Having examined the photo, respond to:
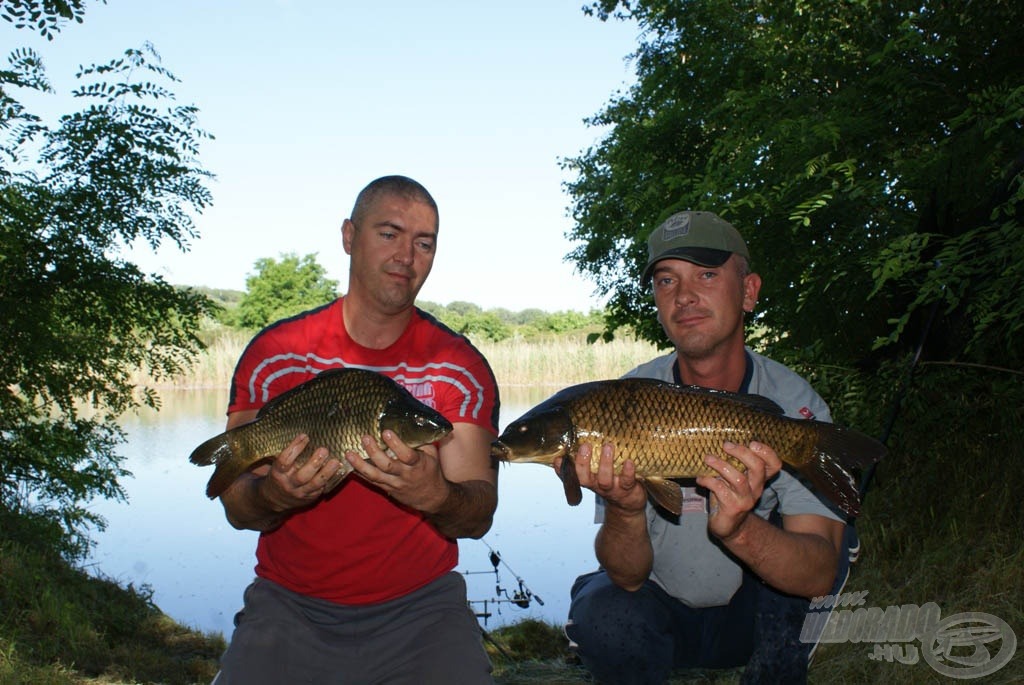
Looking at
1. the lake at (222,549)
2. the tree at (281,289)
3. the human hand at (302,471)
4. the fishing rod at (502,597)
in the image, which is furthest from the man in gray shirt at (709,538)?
the tree at (281,289)

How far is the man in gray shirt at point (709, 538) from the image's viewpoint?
6.84ft

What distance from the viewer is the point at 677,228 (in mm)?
2498

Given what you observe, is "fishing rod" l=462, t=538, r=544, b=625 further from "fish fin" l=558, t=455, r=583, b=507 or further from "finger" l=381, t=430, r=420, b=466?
"finger" l=381, t=430, r=420, b=466

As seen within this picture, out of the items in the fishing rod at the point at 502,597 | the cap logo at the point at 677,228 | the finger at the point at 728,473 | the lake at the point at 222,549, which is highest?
the cap logo at the point at 677,228

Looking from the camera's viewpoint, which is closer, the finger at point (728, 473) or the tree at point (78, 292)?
the finger at point (728, 473)

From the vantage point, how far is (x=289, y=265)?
36500 millimetres

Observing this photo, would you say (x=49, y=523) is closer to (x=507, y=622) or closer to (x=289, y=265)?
(x=507, y=622)

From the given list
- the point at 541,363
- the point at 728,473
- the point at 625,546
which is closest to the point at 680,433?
the point at 728,473

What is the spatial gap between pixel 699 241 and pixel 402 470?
3.43ft

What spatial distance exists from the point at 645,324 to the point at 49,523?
617 centimetres

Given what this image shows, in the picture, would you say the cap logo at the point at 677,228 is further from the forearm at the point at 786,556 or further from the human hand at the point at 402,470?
the human hand at the point at 402,470

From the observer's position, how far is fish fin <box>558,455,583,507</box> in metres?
2.05

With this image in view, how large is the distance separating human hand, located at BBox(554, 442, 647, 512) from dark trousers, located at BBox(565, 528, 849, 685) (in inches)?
14.5

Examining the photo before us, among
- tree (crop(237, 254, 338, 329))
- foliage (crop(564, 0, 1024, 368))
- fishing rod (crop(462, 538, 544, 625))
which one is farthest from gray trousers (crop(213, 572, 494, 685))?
tree (crop(237, 254, 338, 329))
